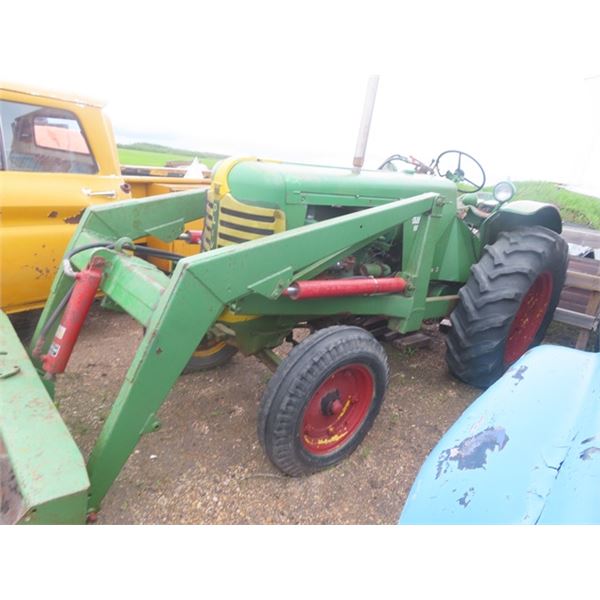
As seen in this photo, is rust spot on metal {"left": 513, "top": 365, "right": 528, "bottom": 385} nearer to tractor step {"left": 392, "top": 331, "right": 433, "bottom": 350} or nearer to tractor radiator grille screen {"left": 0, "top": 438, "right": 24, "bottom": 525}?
tractor radiator grille screen {"left": 0, "top": 438, "right": 24, "bottom": 525}

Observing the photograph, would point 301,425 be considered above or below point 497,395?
below

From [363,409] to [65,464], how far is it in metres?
1.50

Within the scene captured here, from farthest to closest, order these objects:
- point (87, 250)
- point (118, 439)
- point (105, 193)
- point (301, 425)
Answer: point (105, 193) < point (87, 250) < point (301, 425) < point (118, 439)

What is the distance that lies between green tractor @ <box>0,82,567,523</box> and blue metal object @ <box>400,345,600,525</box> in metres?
0.99

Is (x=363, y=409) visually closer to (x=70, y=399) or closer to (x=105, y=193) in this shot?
(x=70, y=399)

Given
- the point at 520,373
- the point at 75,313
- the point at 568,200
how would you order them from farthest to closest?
the point at 568,200 → the point at 75,313 → the point at 520,373

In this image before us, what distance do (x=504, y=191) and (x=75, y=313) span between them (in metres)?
2.77

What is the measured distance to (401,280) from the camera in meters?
2.66

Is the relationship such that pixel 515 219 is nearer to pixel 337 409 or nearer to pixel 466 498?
pixel 337 409

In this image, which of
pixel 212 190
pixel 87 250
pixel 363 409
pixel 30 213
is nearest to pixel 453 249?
pixel 363 409

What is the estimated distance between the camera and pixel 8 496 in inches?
57.7

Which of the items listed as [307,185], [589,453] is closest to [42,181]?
[307,185]

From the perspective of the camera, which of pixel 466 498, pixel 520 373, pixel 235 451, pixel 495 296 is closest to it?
pixel 466 498

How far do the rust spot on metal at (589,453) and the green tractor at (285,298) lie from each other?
122cm
